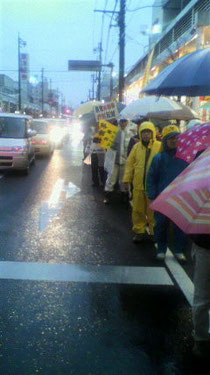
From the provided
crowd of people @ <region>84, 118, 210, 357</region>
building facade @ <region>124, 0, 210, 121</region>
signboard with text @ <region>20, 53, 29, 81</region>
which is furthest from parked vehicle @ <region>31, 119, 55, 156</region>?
signboard with text @ <region>20, 53, 29, 81</region>

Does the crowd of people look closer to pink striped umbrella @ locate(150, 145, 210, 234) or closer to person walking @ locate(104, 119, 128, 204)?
pink striped umbrella @ locate(150, 145, 210, 234)

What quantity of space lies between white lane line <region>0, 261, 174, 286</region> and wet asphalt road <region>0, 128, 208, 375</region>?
0.01m

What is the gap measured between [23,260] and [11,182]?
7.05m

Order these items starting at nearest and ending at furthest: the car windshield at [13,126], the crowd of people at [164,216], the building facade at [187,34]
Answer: the crowd of people at [164,216] < the building facade at [187,34] < the car windshield at [13,126]

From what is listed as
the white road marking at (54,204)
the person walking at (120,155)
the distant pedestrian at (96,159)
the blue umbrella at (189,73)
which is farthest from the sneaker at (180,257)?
the distant pedestrian at (96,159)

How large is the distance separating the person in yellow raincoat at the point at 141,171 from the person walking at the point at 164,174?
0.77 m

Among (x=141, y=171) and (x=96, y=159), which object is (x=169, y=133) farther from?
(x=96, y=159)

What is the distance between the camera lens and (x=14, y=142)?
1358 cm

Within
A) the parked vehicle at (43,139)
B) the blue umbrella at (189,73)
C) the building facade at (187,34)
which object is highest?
the building facade at (187,34)

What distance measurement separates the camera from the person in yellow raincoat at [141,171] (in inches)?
242

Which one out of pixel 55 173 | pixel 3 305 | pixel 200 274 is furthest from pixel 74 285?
pixel 55 173

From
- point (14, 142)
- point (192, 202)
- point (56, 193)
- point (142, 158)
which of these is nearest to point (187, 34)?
point (14, 142)

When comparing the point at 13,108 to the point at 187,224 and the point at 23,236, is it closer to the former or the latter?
the point at 23,236

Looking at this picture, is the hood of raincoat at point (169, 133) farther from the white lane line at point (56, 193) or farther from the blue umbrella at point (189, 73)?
the white lane line at point (56, 193)
